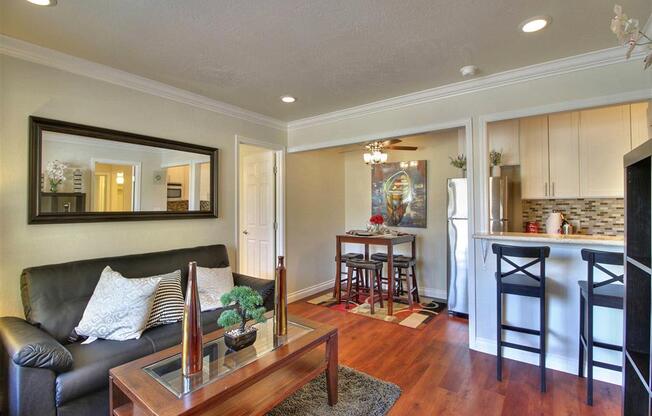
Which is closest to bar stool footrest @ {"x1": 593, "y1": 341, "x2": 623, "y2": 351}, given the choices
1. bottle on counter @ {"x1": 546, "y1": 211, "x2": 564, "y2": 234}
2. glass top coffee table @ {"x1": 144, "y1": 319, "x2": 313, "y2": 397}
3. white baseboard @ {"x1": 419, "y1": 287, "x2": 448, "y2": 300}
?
bottle on counter @ {"x1": 546, "y1": 211, "x2": 564, "y2": 234}

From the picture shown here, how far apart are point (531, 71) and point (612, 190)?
6.29ft

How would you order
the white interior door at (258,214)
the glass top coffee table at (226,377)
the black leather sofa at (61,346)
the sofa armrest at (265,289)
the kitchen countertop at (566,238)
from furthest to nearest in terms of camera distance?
the white interior door at (258,214), the sofa armrest at (265,289), the kitchen countertop at (566,238), the black leather sofa at (61,346), the glass top coffee table at (226,377)

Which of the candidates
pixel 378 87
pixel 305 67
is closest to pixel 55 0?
pixel 305 67

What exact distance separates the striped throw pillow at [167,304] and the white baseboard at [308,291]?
6.83ft

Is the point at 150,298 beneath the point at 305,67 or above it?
beneath

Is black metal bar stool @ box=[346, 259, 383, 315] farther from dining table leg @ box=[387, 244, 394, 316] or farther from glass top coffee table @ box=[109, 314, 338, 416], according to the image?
glass top coffee table @ box=[109, 314, 338, 416]

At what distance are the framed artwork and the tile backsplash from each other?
132cm

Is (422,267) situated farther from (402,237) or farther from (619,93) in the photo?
(619,93)

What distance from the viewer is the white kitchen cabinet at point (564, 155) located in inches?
Result: 141

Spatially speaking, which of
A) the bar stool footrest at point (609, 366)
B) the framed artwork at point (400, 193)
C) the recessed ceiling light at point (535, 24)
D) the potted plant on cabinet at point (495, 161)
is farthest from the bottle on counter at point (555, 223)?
the recessed ceiling light at point (535, 24)

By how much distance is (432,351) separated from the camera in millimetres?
2809

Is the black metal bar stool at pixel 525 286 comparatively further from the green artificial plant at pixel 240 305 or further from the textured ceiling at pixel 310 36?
the green artificial plant at pixel 240 305

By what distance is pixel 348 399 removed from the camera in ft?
6.88

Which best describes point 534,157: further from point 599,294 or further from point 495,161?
point 599,294
